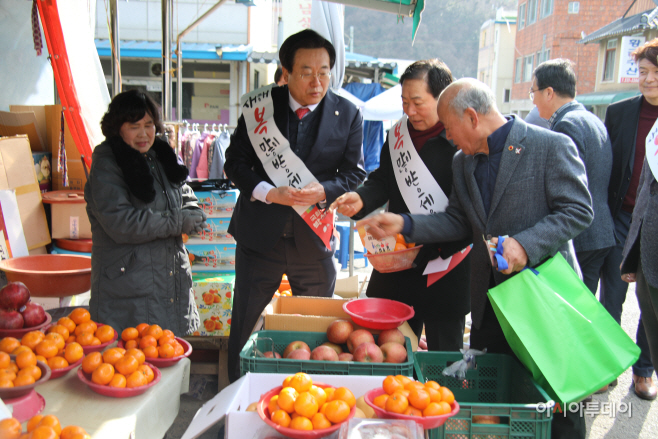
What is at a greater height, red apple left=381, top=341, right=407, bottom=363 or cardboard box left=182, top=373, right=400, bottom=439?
red apple left=381, top=341, right=407, bottom=363

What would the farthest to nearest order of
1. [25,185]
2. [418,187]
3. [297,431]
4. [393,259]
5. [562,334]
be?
1. [25,185]
2. [418,187]
3. [393,259]
4. [562,334]
5. [297,431]

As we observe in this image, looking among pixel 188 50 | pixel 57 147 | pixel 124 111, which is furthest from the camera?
pixel 188 50

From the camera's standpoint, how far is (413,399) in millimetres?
1454

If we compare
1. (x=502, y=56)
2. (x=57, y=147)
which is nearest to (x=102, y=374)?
(x=57, y=147)

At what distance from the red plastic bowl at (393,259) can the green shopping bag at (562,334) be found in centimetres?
62

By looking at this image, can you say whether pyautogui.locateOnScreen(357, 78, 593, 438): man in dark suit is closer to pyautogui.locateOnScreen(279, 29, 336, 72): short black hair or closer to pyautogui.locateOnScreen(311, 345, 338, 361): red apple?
Answer: pyautogui.locateOnScreen(311, 345, 338, 361): red apple

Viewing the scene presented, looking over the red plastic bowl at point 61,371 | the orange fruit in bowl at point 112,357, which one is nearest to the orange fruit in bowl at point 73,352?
the red plastic bowl at point 61,371

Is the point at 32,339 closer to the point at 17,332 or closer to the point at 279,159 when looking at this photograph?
the point at 17,332

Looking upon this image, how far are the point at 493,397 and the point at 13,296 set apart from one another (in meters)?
1.93

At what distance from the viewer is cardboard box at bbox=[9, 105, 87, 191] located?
429cm

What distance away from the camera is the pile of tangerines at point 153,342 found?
6.15ft

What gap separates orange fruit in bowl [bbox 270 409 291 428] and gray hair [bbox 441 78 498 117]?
1.24 m

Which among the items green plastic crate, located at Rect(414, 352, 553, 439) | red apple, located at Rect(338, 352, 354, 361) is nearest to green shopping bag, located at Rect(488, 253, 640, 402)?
green plastic crate, located at Rect(414, 352, 553, 439)

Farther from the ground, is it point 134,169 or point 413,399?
point 134,169
